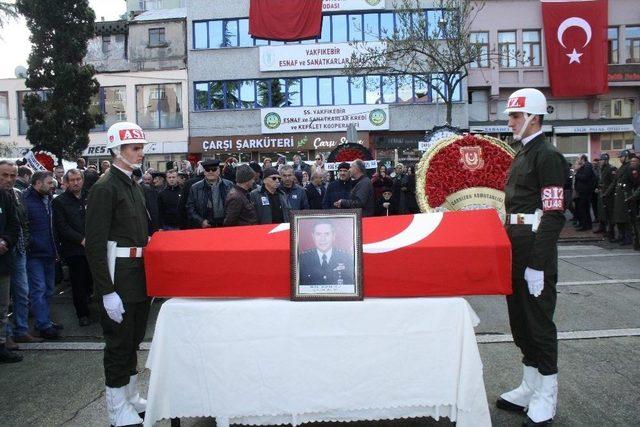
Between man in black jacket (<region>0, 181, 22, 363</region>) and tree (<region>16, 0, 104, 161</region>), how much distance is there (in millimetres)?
18030

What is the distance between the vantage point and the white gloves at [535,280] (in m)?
3.86

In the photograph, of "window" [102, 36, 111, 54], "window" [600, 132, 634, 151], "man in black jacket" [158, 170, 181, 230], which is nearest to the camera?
"man in black jacket" [158, 170, 181, 230]

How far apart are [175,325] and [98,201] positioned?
104cm

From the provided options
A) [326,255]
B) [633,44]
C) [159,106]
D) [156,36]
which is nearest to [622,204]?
[326,255]

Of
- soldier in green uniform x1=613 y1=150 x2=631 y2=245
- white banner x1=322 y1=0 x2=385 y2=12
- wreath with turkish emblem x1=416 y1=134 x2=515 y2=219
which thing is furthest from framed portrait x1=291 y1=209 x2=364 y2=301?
white banner x1=322 y1=0 x2=385 y2=12

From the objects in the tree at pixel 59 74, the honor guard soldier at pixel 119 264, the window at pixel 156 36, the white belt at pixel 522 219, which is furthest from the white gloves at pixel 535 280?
the window at pixel 156 36

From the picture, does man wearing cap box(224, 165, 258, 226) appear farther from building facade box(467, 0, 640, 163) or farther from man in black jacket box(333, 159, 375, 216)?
building facade box(467, 0, 640, 163)

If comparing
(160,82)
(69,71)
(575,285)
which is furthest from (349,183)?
(160,82)

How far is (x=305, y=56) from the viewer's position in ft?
105

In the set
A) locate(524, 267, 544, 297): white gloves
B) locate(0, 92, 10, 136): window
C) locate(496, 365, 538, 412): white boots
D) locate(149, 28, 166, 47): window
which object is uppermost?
→ locate(149, 28, 166, 47): window

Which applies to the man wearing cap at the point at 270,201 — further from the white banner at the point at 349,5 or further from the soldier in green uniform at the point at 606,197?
the white banner at the point at 349,5

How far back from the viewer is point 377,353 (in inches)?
139

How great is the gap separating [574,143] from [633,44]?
658cm

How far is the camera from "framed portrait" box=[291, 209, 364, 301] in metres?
3.55
